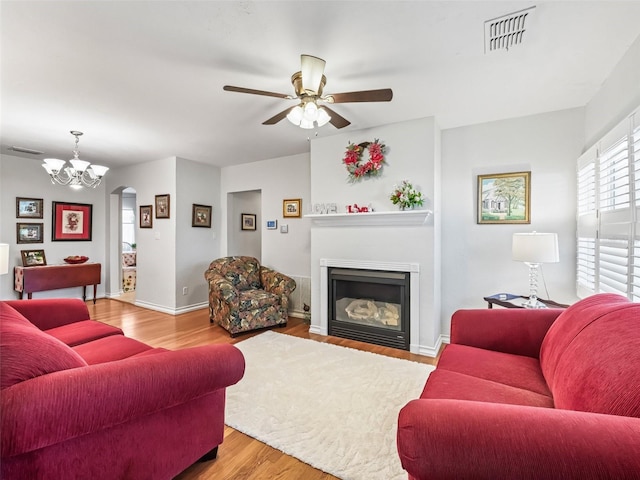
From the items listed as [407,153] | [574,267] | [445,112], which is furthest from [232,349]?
[574,267]

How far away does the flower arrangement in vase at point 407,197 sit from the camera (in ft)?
9.78

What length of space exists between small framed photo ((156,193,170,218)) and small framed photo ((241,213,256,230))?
1350 millimetres

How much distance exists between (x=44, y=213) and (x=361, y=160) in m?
5.20

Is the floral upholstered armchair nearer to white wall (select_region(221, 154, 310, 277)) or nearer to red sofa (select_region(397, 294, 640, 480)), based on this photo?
white wall (select_region(221, 154, 310, 277))

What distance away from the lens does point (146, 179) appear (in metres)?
4.95

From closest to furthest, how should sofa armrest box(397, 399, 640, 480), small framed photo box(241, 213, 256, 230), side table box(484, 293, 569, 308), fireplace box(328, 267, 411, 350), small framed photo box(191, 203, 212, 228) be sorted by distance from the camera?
sofa armrest box(397, 399, 640, 480)
side table box(484, 293, 569, 308)
fireplace box(328, 267, 411, 350)
small framed photo box(191, 203, 212, 228)
small framed photo box(241, 213, 256, 230)

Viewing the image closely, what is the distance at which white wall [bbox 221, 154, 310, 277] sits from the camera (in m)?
4.48

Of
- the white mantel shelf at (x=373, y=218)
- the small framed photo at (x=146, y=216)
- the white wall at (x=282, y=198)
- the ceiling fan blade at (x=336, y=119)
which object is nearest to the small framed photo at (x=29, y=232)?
the small framed photo at (x=146, y=216)

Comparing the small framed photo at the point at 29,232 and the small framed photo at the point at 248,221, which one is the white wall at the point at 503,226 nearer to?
the small framed photo at the point at 248,221

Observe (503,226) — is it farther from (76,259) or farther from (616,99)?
(76,259)

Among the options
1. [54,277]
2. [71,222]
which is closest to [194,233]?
[54,277]

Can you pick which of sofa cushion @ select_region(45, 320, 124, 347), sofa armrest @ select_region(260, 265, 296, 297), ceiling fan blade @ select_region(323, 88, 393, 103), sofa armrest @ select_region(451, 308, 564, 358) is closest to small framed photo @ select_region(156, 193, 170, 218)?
sofa armrest @ select_region(260, 265, 296, 297)

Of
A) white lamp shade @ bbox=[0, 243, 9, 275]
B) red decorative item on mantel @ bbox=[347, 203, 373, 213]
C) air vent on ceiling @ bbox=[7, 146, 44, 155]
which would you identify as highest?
air vent on ceiling @ bbox=[7, 146, 44, 155]

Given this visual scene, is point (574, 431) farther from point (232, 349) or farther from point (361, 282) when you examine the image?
point (361, 282)
